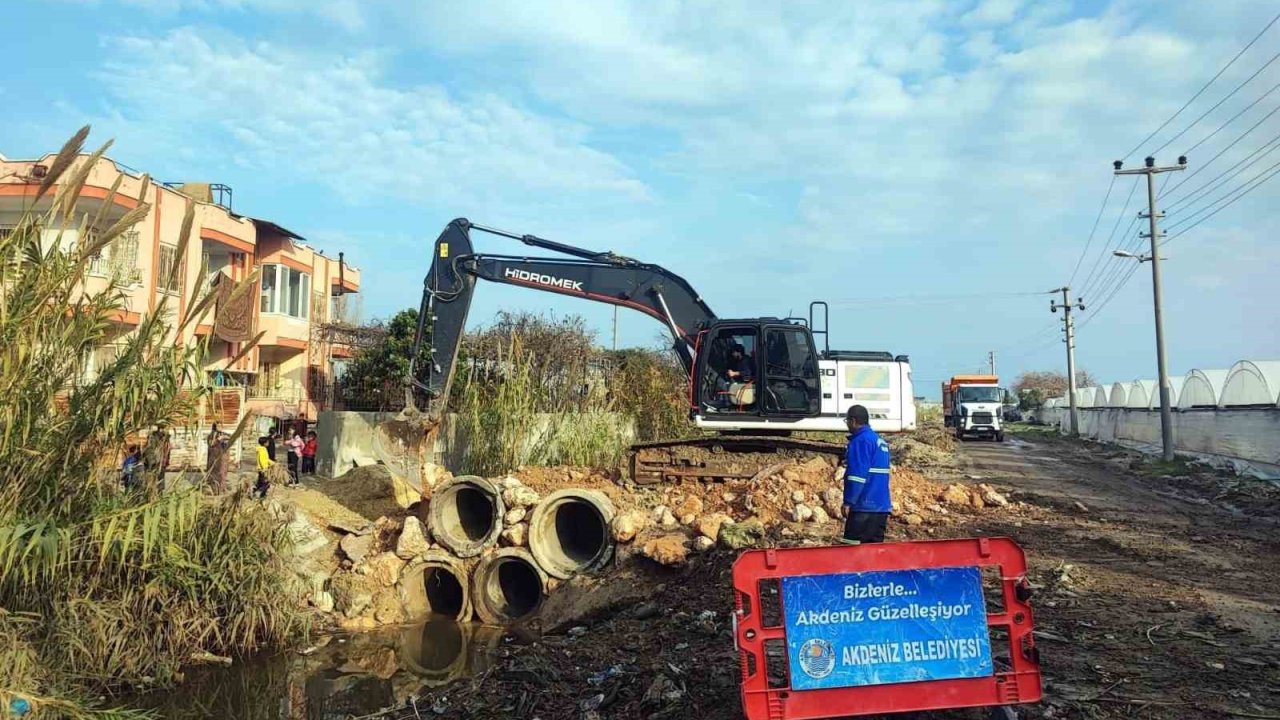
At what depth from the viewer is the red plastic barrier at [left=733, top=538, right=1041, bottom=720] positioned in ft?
13.7

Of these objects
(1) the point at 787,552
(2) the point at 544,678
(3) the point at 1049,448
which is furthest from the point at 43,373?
(3) the point at 1049,448

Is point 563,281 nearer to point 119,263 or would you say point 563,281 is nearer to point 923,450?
point 119,263

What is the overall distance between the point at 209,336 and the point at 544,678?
359cm

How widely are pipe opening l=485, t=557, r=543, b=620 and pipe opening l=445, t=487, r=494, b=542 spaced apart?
64cm

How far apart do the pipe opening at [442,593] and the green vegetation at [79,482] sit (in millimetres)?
4089

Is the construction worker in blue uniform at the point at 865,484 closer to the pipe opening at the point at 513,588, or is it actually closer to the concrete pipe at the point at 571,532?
the concrete pipe at the point at 571,532

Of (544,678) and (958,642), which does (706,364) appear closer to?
(544,678)

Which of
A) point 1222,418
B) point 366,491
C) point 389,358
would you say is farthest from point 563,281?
point 1222,418

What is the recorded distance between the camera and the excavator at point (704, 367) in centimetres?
1166

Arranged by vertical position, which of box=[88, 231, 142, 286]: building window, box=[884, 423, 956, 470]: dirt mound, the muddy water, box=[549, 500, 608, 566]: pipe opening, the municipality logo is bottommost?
the muddy water

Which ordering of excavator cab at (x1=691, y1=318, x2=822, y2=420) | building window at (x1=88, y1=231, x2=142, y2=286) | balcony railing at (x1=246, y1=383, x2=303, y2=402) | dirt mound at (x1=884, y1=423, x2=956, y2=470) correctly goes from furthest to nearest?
1. balcony railing at (x1=246, y1=383, x2=303, y2=402)
2. dirt mound at (x1=884, y1=423, x2=956, y2=470)
3. excavator cab at (x1=691, y1=318, x2=822, y2=420)
4. building window at (x1=88, y1=231, x2=142, y2=286)

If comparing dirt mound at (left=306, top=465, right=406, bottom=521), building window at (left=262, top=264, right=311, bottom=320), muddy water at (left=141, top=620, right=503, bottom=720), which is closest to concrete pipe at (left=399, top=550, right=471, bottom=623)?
muddy water at (left=141, top=620, right=503, bottom=720)

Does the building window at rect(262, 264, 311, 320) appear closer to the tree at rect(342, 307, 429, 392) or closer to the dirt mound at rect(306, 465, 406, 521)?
the tree at rect(342, 307, 429, 392)

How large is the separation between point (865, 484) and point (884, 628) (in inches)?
75.3
